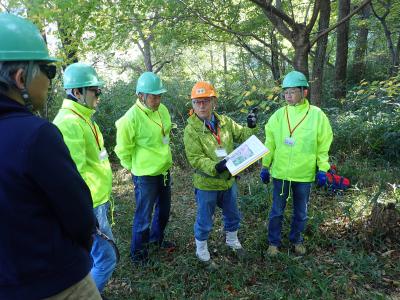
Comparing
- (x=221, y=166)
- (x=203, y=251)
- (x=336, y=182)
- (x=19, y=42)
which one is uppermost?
(x=19, y=42)

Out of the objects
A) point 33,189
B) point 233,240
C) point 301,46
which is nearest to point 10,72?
point 33,189

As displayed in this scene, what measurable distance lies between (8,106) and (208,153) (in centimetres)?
232

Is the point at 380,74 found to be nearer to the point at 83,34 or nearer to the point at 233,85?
the point at 233,85

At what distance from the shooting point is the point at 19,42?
1.49 meters

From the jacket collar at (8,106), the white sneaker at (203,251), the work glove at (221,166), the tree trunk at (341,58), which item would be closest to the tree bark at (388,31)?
the tree trunk at (341,58)

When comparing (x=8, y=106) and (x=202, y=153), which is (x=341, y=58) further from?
(x=8, y=106)

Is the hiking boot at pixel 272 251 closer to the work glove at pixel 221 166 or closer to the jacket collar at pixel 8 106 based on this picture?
the work glove at pixel 221 166

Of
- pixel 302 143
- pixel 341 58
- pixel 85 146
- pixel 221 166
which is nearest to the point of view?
pixel 85 146

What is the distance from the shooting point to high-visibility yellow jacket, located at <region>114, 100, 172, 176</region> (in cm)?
360

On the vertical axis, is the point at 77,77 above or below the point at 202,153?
above

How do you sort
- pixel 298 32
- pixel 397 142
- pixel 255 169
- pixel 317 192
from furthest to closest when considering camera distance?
pixel 255 169 < pixel 397 142 < pixel 317 192 < pixel 298 32

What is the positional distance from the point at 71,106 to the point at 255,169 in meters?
4.56

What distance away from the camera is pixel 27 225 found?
1423 mm

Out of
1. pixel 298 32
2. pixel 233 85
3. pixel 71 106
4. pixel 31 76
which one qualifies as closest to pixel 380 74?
pixel 233 85
